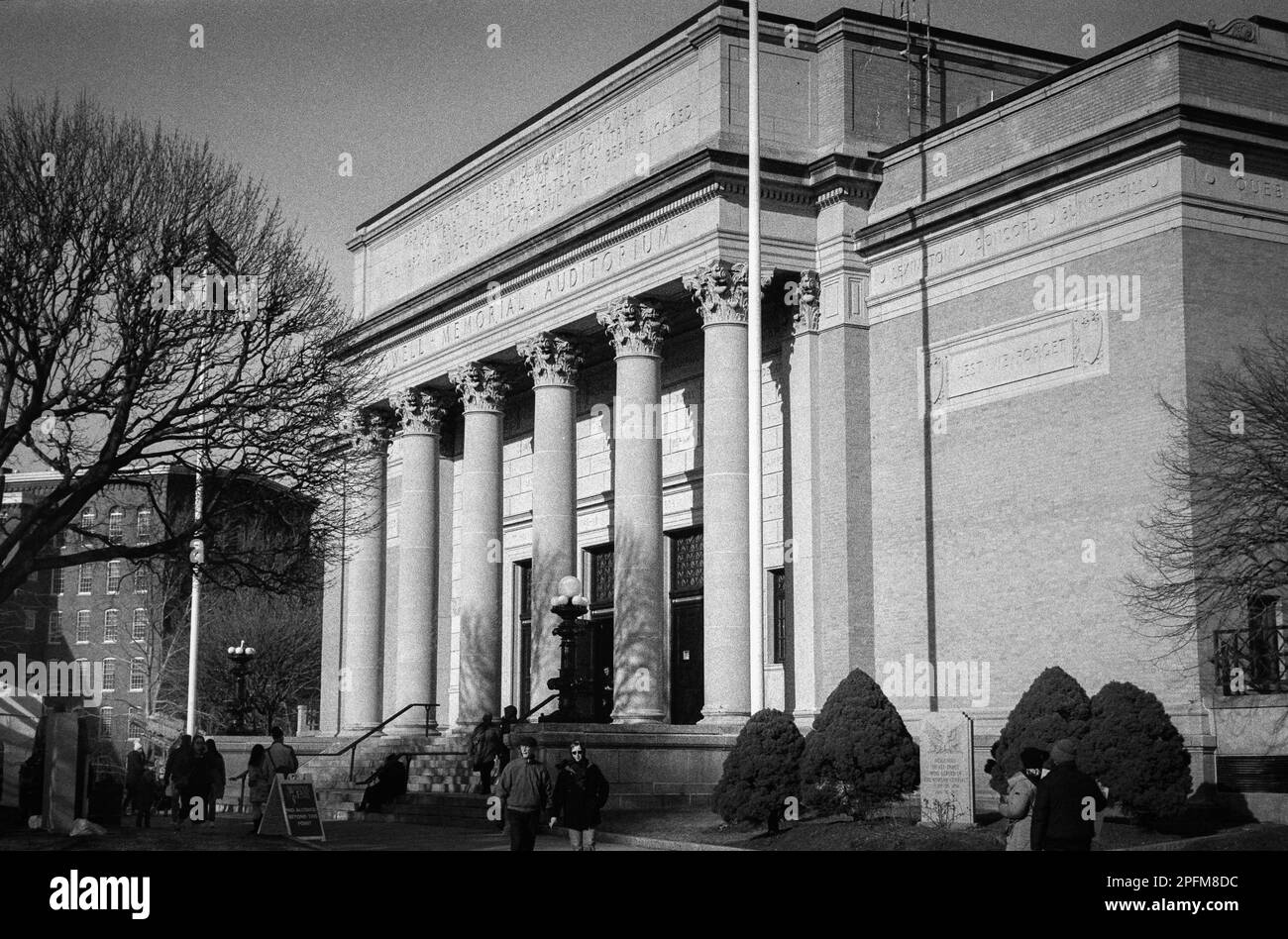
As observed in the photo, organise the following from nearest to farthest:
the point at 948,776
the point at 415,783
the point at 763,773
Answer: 1. the point at 948,776
2. the point at 763,773
3. the point at 415,783

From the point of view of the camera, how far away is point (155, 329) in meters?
28.0

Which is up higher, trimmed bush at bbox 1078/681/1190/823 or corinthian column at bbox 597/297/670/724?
corinthian column at bbox 597/297/670/724

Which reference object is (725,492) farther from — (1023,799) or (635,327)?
(1023,799)

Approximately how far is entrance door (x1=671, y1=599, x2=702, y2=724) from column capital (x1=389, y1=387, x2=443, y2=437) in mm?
9905

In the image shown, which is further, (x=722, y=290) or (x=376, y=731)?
(x=376, y=731)

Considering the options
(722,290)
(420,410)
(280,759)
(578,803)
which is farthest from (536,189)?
(578,803)

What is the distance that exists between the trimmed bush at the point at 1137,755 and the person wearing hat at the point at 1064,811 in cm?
1002

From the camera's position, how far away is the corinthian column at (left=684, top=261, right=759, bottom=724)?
113 feet

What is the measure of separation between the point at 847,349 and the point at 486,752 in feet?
37.1

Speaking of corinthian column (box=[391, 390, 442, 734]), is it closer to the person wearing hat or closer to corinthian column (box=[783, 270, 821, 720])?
corinthian column (box=[783, 270, 821, 720])

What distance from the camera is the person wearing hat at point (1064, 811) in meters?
14.4

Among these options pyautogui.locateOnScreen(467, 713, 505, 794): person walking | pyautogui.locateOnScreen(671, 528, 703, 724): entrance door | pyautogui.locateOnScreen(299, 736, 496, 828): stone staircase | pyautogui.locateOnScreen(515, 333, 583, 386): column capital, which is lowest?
pyautogui.locateOnScreen(299, 736, 496, 828): stone staircase

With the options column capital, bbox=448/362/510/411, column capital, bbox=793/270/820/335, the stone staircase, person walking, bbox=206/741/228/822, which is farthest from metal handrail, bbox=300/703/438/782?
column capital, bbox=793/270/820/335

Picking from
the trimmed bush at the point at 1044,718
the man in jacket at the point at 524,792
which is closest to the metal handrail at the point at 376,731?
the trimmed bush at the point at 1044,718
